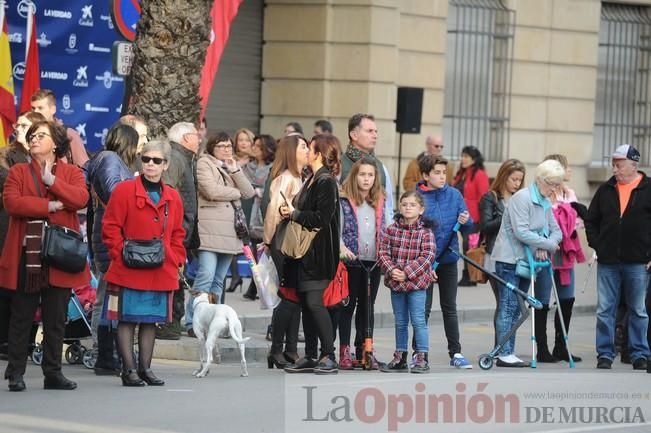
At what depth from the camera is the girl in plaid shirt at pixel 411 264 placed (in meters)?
12.8

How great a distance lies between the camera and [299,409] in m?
10.5

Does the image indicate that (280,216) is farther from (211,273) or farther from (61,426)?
(61,426)

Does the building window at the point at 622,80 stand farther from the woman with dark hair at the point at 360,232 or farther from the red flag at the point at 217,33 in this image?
the woman with dark hair at the point at 360,232

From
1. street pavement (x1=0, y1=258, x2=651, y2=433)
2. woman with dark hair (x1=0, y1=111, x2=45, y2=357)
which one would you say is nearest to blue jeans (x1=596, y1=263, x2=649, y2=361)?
street pavement (x1=0, y1=258, x2=651, y2=433)

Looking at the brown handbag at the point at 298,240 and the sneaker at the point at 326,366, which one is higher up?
the brown handbag at the point at 298,240

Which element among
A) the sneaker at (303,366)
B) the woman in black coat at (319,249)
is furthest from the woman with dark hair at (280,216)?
the sneaker at (303,366)

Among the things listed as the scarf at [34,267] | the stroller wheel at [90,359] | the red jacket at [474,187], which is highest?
the red jacket at [474,187]

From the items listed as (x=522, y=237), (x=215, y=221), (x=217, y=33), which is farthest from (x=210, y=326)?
(x=217, y=33)

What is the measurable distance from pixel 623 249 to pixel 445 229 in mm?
1609

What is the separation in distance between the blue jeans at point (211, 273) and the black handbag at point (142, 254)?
2338 mm

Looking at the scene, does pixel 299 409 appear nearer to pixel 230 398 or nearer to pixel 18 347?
pixel 230 398

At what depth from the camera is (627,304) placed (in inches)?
548

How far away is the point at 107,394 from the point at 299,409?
1.45m

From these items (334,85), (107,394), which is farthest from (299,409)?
(334,85)
